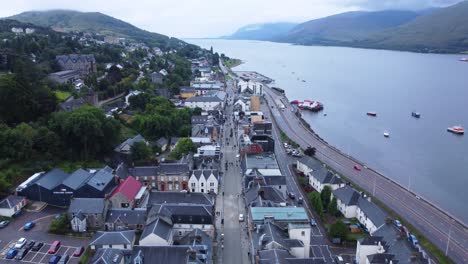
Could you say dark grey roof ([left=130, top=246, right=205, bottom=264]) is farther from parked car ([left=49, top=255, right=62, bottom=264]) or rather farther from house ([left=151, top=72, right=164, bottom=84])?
house ([left=151, top=72, right=164, bottom=84])

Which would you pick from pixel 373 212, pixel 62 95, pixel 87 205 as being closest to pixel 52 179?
pixel 87 205

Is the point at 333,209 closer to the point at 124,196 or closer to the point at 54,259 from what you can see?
the point at 124,196

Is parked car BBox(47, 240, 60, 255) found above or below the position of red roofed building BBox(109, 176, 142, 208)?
below

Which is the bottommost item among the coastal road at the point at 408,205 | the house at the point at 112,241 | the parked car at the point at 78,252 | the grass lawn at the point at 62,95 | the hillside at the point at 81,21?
the coastal road at the point at 408,205

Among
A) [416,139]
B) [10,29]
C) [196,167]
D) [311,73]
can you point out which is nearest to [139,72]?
[10,29]

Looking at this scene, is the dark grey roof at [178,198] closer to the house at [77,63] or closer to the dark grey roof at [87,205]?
the dark grey roof at [87,205]

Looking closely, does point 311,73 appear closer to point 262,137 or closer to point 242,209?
point 262,137

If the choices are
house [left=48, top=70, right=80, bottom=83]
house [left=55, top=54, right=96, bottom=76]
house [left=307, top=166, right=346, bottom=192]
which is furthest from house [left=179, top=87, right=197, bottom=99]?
house [left=307, top=166, right=346, bottom=192]

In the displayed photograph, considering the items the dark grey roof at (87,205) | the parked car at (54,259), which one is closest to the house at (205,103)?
the dark grey roof at (87,205)
